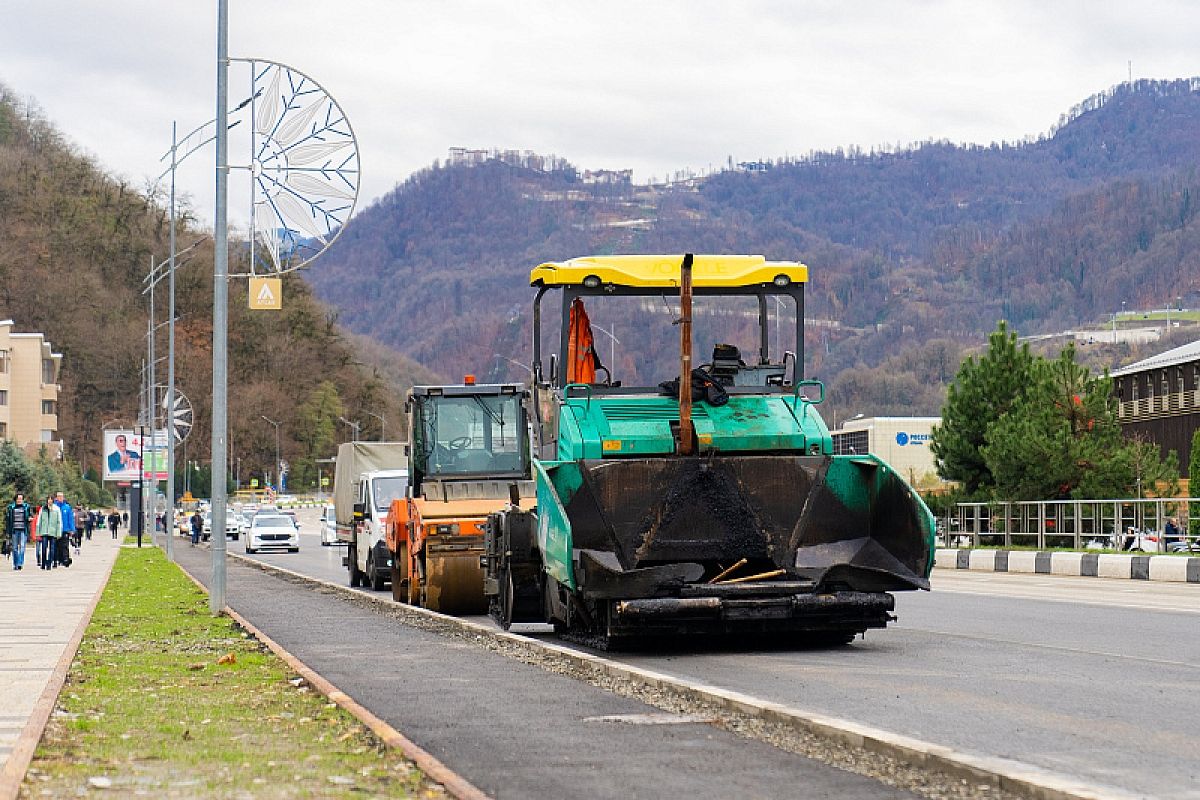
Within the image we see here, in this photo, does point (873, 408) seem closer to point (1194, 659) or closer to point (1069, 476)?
point (1069, 476)

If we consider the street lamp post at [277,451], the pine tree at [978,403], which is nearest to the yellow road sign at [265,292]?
the pine tree at [978,403]

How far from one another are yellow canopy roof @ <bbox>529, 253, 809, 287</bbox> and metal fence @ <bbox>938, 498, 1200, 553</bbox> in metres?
18.2

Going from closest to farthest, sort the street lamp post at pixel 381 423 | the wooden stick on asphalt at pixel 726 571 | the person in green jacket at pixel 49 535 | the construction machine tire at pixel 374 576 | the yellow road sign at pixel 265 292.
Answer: the wooden stick on asphalt at pixel 726 571
the yellow road sign at pixel 265 292
the construction machine tire at pixel 374 576
the person in green jacket at pixel 49 535
the street lamp post at pixel 381 423

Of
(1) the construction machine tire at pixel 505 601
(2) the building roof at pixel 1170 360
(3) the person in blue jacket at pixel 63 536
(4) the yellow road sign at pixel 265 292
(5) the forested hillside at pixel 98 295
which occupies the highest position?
(5) the forested hillside at pixel 98 295

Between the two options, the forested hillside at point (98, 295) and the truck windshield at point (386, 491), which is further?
the forested hillside at point (98, 295)

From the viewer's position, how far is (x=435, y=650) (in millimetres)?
15828

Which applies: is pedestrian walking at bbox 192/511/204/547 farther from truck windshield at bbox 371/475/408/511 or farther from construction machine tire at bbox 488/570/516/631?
construction machine tire at bbox 488/570/516/631

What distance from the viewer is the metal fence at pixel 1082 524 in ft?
109

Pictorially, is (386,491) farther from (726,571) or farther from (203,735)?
(203,735)

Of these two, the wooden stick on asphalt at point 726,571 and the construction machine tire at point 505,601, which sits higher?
the wooden stick on asphalt at point 726,571

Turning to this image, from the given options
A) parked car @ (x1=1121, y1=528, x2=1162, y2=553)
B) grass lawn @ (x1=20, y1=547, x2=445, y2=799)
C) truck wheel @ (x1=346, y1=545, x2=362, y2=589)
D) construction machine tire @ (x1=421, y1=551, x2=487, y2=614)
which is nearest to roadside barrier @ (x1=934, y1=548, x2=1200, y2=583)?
parked car @ (x1=1121, y1=528, x2=1162, y2=553)

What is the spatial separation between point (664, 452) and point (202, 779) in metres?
7.24

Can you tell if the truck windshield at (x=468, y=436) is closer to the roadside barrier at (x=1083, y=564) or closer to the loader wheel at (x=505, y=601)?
the loader wheel at (x=505, y=601)

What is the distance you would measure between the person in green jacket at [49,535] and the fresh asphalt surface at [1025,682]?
85.4 ft
